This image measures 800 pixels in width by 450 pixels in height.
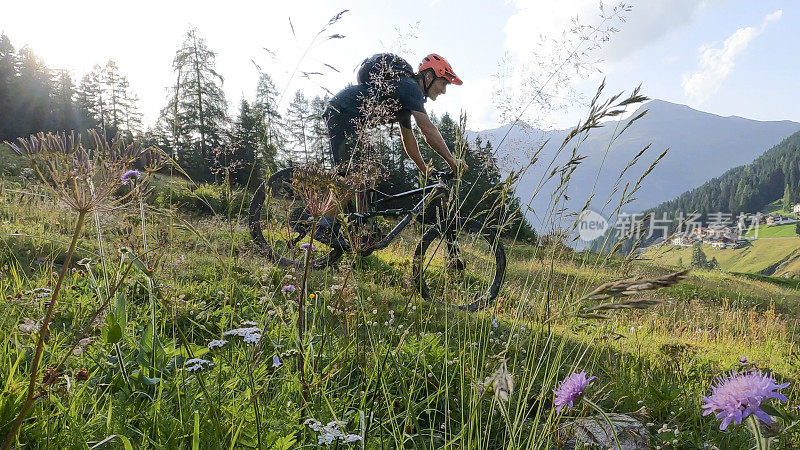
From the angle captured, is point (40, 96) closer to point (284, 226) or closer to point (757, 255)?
point (284, 226)

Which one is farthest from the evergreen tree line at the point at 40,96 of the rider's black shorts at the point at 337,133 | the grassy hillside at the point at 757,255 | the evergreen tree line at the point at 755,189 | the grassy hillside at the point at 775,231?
the grassy hillside at the point at 775,231

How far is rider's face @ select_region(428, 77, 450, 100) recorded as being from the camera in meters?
5.67

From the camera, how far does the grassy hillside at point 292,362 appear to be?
1380 mm

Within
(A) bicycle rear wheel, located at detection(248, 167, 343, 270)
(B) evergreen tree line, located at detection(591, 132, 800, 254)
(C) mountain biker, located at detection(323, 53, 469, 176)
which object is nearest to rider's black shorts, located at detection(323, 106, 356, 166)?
(C) mountain biker, located at detection(323, 53, 469, 176)

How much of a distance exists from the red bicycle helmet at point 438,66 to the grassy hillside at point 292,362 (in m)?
2.91

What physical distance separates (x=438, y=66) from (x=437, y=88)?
0.91ft

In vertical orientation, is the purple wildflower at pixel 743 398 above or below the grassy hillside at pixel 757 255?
above

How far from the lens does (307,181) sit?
1403mm

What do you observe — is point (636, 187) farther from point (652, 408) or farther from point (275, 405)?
point (652, 408)

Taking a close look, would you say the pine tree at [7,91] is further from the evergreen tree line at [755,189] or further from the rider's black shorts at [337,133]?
the evergreen tree line at [755,189]

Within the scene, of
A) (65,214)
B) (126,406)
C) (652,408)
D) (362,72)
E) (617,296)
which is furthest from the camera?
(65,214)

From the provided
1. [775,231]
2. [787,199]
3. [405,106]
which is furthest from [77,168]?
[787,199]

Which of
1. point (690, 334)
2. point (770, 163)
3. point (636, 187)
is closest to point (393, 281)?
point (690, 334)

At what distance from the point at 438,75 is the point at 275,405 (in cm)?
484
